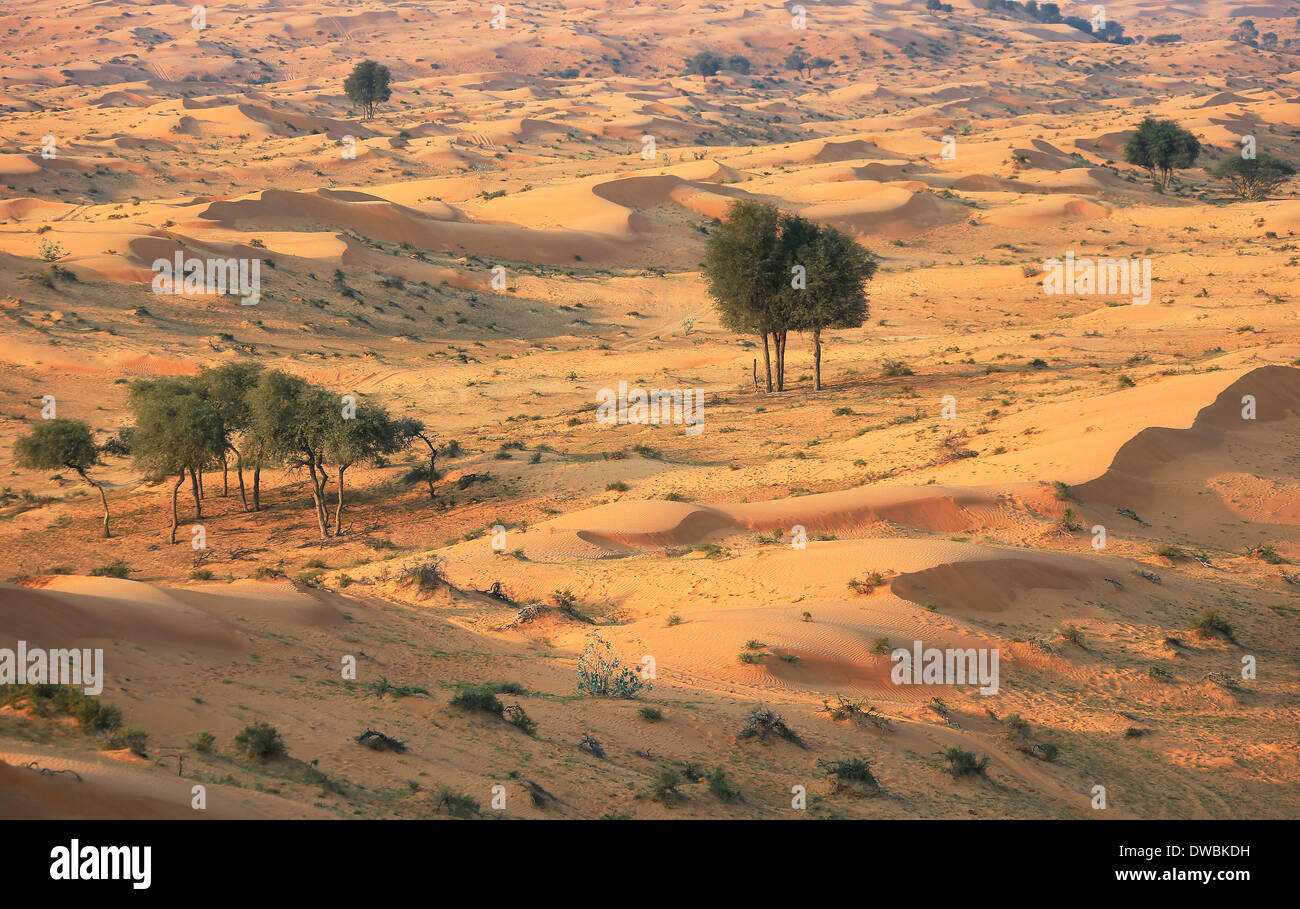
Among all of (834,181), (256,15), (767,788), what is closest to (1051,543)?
(767,788)

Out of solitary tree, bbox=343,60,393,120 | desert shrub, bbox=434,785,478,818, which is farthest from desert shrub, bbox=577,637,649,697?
solitary tree, bbox=343,60,393,120

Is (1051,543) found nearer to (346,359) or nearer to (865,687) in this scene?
(865,687)

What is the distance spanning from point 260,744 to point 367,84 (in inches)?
3962

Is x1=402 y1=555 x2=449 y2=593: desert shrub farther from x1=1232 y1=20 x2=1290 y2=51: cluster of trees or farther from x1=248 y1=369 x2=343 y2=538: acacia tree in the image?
x1=1232 y1=20 x2=1290 y2=51: cluster of trees

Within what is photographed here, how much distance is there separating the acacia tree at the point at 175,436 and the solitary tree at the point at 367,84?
81240 mm

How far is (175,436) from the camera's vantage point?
2658 cm

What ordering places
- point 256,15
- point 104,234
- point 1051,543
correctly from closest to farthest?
point 1051,543 → point 104,234 → point 256,15

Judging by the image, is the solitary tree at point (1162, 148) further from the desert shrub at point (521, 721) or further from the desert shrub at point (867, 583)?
the desert shrub at point (521, 721)

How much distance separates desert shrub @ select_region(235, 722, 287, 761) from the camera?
1038 cm

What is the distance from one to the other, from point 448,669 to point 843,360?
93.3ft

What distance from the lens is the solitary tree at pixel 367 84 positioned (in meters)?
101

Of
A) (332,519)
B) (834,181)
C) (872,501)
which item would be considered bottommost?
(332,519)

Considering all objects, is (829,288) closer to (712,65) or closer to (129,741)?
(129,741)

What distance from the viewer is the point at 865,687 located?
53.0ft
